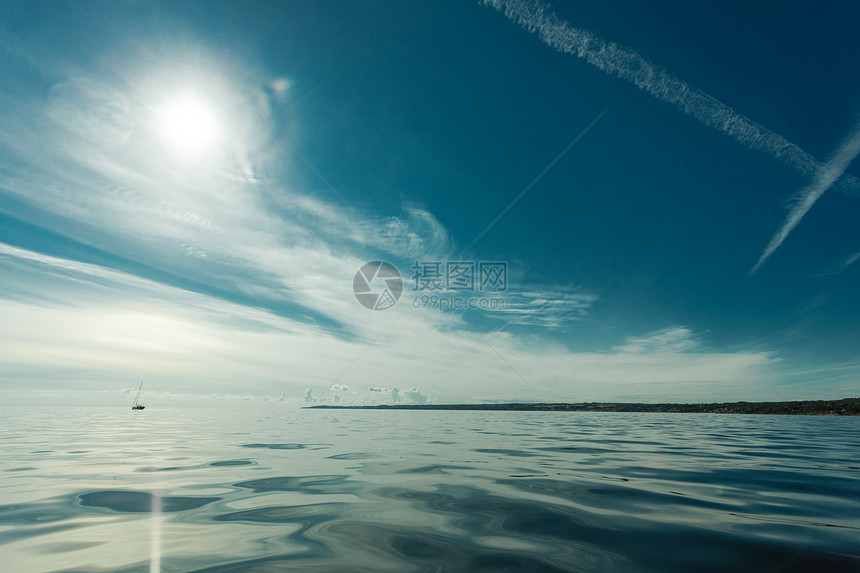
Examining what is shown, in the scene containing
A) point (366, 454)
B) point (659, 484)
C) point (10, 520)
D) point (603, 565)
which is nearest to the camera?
point (603, 565)

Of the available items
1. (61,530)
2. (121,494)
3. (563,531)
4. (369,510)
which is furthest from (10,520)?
(563,531)

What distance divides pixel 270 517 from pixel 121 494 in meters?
5.38

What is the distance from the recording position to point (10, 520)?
8188 millimetres

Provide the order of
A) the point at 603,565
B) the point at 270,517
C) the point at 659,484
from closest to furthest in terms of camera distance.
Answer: the point at 603,565 < the point at 270,517 < the point at 659,484

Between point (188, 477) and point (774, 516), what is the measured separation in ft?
56.4

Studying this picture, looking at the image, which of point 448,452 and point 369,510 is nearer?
point 369,510

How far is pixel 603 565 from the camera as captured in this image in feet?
20.0

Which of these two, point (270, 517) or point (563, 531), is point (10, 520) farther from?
point (563, 531)

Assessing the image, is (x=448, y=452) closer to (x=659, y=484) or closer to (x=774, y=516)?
(x=659, y=484)

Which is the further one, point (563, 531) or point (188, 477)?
point (188, 477)

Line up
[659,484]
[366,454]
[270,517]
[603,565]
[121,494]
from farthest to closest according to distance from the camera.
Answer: [366,454] < [659,484] < [121,494] < [270,517] < [603,565]

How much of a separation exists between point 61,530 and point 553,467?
15.0m

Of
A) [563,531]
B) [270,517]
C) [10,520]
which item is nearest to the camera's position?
[563,531]

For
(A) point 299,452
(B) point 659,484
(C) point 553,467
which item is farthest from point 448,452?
(B) point 659,484
